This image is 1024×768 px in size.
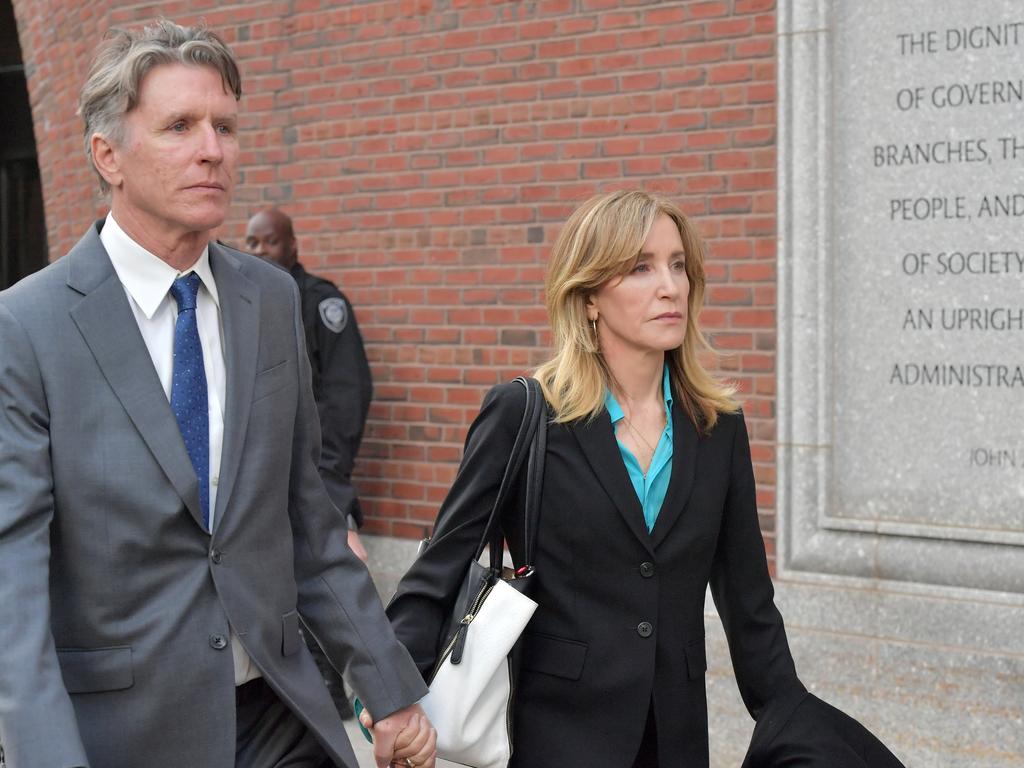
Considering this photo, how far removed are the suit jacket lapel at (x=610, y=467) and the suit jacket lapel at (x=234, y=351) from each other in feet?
2.64

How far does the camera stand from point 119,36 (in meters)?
2.46

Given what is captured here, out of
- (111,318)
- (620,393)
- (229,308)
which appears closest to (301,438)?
(229,308)

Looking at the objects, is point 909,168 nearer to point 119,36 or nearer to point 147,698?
point 119,36

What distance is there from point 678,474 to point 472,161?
364cm

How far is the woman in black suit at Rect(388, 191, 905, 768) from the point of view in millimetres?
2924

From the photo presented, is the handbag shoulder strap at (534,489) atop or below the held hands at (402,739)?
atop

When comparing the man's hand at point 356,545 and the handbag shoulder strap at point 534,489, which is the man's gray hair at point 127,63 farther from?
the man's hand at point 356,545

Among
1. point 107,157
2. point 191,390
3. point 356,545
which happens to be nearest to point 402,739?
point 191,390

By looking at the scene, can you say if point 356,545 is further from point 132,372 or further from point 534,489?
point 132,372

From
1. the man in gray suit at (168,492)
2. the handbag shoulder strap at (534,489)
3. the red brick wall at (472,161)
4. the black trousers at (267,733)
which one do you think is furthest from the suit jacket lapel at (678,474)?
the red brick wall at (472,161)

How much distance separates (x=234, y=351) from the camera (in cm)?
248

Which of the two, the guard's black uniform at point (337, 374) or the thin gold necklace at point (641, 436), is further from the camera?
the guard's black uniform at point (337, 374)

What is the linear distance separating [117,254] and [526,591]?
1.10 metres

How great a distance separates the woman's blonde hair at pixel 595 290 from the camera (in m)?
3.08
